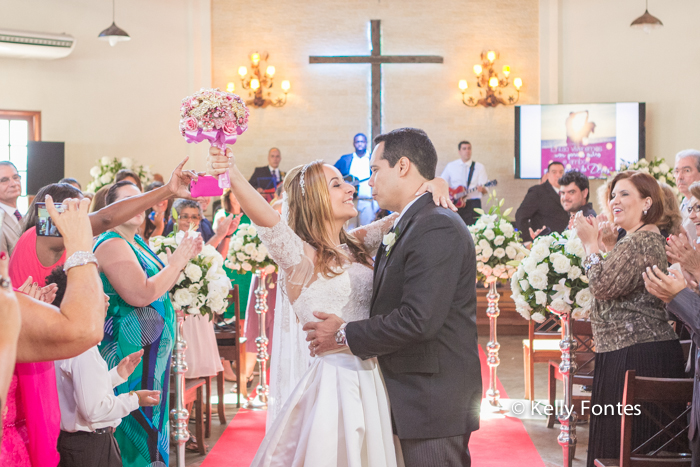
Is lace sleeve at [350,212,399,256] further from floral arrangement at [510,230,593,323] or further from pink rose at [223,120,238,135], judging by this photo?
floral arrangement at [510,230,593,323]

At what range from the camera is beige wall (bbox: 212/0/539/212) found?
40.5 ft

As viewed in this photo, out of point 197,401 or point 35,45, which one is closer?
point 197,401

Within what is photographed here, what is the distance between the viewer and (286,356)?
322cm

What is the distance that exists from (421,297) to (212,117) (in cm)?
106

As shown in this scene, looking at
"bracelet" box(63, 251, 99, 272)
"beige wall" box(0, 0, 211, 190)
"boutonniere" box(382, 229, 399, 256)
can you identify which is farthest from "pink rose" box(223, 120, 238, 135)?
"beige wall" box(0, 0, 211, 190)

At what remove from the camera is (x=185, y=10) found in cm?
1228

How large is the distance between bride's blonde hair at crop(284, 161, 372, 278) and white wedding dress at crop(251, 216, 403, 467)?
0.42ft

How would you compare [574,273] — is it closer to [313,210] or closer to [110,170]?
[313,210]

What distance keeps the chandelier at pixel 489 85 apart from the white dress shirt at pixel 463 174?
133 cm

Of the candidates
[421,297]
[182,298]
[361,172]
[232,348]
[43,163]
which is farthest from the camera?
[361,172]

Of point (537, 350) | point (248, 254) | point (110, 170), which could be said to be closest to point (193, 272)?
point (248, 254)

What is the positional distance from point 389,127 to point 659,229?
30.6 ft

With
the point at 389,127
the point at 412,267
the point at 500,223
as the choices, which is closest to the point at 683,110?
the point at 389,127

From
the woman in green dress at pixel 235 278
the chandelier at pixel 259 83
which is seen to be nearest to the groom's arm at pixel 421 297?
the woman in green dress at pixel 235 278
